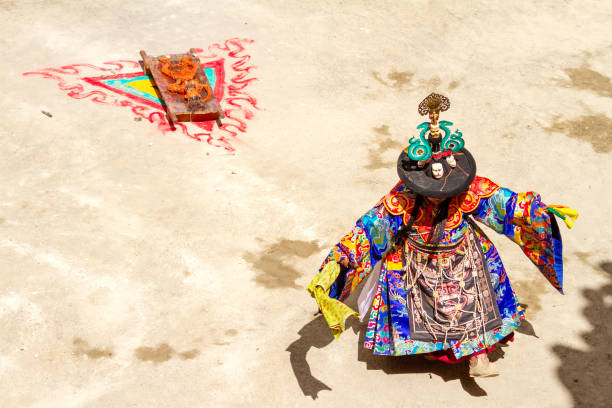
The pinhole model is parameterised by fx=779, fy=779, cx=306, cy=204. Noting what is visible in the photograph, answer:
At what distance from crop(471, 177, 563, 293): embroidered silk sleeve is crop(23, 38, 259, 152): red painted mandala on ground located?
13.8ft

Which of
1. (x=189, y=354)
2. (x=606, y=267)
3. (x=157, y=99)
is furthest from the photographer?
(x=157, y=99)

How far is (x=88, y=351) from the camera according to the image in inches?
267

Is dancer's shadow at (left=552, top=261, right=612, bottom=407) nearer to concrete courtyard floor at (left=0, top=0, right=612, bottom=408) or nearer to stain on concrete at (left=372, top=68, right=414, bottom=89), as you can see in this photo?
concrete courtyard floor at (left=0, top=0, right=612, bottom=408)

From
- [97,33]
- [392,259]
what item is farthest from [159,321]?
[97,33]

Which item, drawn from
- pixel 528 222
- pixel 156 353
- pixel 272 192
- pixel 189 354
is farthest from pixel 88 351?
pixel 528 222

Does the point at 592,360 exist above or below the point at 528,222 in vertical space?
below

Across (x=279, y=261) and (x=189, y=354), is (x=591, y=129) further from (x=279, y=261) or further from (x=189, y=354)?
(x=189, y=354)

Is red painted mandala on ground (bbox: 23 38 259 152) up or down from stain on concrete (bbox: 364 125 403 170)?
down

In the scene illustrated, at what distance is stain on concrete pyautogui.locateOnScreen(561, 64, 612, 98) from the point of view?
34.9 ft

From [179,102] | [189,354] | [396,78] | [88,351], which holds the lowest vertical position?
[88,351]

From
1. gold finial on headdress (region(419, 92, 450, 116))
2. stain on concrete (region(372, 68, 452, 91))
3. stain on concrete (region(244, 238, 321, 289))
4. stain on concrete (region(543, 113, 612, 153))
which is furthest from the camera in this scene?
stain on concrete (region(372, 68, 452, 91))

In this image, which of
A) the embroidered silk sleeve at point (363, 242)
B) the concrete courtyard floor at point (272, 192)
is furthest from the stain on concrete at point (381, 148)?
the embroidered silk sleeve at point (363, 242)

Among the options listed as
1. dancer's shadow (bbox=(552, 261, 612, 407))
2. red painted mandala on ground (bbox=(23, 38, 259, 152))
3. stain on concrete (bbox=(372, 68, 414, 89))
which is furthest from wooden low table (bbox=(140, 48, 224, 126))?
dancer's shadow (bbox=(552, 261, 612, 407))

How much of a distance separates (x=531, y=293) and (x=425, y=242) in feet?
6.16
